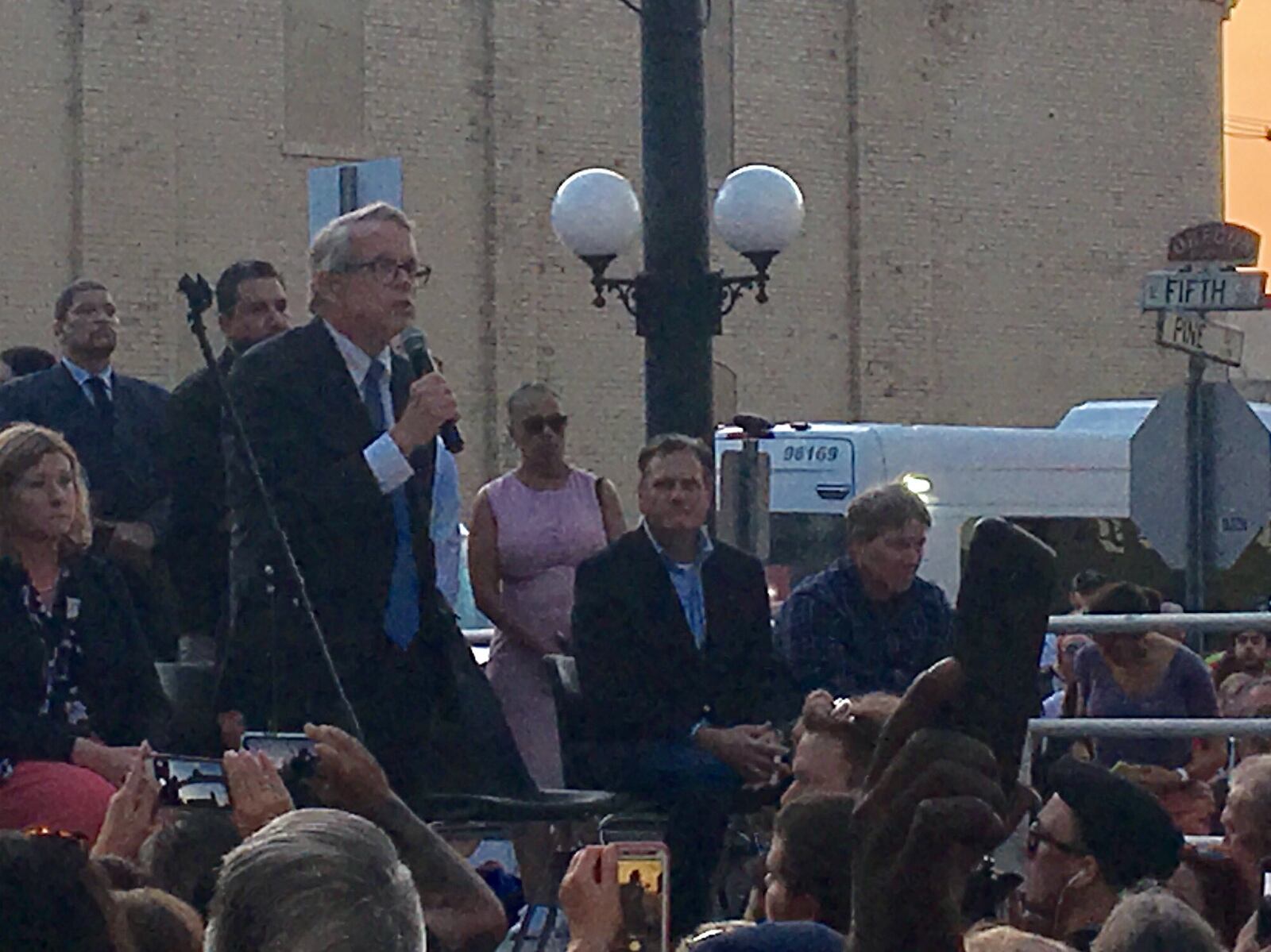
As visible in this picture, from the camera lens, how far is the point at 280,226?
26.5 m

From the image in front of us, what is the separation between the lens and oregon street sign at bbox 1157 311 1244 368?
11234mm

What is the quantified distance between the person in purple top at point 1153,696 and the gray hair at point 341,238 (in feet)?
11.7

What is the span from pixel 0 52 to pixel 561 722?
18.4 m

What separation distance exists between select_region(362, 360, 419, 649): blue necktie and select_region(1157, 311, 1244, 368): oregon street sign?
17.5ft

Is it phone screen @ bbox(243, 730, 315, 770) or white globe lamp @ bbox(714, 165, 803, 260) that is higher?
white globe lamp @ bbox(714, 165, 803, 260)

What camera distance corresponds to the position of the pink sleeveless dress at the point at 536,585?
8.73 metres

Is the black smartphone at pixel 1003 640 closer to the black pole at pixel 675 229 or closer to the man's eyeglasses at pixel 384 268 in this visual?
the man's eyeglasses at pixel 384 268

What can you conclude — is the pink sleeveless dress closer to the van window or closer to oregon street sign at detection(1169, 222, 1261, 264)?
oregon street sign at detection(1169, 222, 1261, 264)

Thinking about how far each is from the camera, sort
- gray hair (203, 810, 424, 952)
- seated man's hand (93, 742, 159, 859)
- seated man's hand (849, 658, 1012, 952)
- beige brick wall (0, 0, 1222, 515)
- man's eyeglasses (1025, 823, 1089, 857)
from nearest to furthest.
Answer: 1. seated man's hand (849, 658, 1012, 952)
2. gray hair (203, 810, 424, 952)
3. seated man's hand (93, 742, 159, 859)
4. man's eyeglasses (1025, 823, 1089, 857)
5. beige brick wall (0, 0, 1222, 515)

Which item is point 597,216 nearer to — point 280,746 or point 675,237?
point 675,237

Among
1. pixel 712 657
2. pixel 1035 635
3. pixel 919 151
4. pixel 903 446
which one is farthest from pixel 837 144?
pixel 1035 635

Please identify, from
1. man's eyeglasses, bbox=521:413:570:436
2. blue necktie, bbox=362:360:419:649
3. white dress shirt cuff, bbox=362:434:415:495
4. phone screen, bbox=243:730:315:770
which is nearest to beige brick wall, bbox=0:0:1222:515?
man's eyeglasses, bbox=521:413:570:436

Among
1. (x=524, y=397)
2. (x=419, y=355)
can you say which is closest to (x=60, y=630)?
(x=419, y=355)

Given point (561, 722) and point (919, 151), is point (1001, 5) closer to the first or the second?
point (919, 151)
